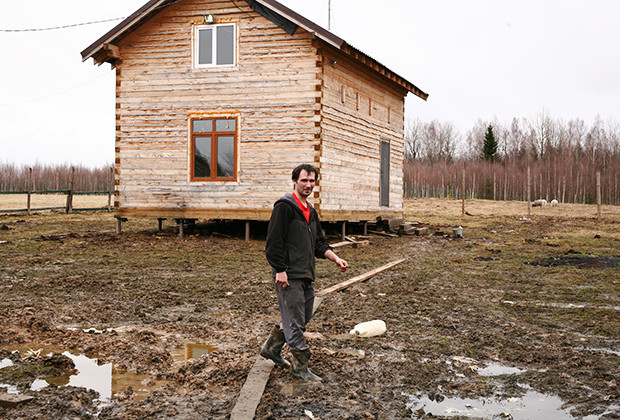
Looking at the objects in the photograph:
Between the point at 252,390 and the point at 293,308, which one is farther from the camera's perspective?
the point at 293,308

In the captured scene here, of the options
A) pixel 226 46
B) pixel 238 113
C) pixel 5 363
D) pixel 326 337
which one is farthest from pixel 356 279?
pixel 226 46

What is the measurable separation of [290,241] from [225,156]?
487 inches

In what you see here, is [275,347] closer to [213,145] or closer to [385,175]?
[213,145]

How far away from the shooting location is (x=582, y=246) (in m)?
18.1

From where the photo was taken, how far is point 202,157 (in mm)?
17328

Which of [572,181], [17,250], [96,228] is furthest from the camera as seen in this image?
[572,181]

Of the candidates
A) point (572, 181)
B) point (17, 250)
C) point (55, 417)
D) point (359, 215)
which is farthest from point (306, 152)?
point (572, 181)

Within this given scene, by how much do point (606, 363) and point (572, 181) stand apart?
62.1 meters

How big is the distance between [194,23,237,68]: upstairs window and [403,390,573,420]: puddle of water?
14240 millimetres

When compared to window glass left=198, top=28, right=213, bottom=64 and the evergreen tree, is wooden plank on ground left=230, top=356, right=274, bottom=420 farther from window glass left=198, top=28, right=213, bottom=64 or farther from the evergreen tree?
the evergreen tree

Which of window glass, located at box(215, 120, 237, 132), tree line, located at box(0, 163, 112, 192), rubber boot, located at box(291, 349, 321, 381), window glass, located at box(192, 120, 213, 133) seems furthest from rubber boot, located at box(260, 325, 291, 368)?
tree line, located at box(0, 163, 112, 192)

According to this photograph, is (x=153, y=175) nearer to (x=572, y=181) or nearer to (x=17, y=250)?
(x=17, y=250)

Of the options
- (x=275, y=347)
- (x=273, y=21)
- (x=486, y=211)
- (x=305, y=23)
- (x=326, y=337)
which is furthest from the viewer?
(x=486, y=211)

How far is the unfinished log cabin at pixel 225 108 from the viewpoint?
16.6 meters
